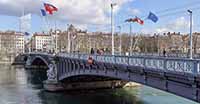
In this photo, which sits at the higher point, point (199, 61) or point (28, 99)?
point (199, 61)

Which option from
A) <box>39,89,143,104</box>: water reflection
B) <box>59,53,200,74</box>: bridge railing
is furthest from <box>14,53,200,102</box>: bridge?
<box>39,89,143,104</box>: water reflection

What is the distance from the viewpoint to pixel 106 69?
43.5 meters

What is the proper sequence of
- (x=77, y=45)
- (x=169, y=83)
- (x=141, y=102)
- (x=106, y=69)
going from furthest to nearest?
(x=77, y=45) → (x=141, y=102) → (x=106, y=69) → (x=169, y=83)

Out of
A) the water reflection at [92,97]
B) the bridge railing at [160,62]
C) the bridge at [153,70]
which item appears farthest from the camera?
the water reflection at [92,97]

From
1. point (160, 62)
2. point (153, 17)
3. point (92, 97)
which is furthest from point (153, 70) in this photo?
point (92, 97)

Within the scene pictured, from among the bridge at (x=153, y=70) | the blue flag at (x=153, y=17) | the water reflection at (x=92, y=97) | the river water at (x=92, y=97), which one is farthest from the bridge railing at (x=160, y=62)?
the river water at (x=92, y=97)

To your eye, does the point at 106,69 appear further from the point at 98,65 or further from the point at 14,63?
the point at 14,63

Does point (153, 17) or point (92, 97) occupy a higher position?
point (153, 17)

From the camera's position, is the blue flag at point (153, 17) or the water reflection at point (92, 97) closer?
the blue flag at point (153, 17)

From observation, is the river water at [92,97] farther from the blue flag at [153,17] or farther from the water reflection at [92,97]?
the blue flag at [153,17]

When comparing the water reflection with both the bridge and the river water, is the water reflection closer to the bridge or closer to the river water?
the river water

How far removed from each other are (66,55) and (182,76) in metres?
39.0

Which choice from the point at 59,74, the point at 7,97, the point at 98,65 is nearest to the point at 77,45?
the point at 59,74

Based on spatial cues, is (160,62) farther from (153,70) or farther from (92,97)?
(92,97)
